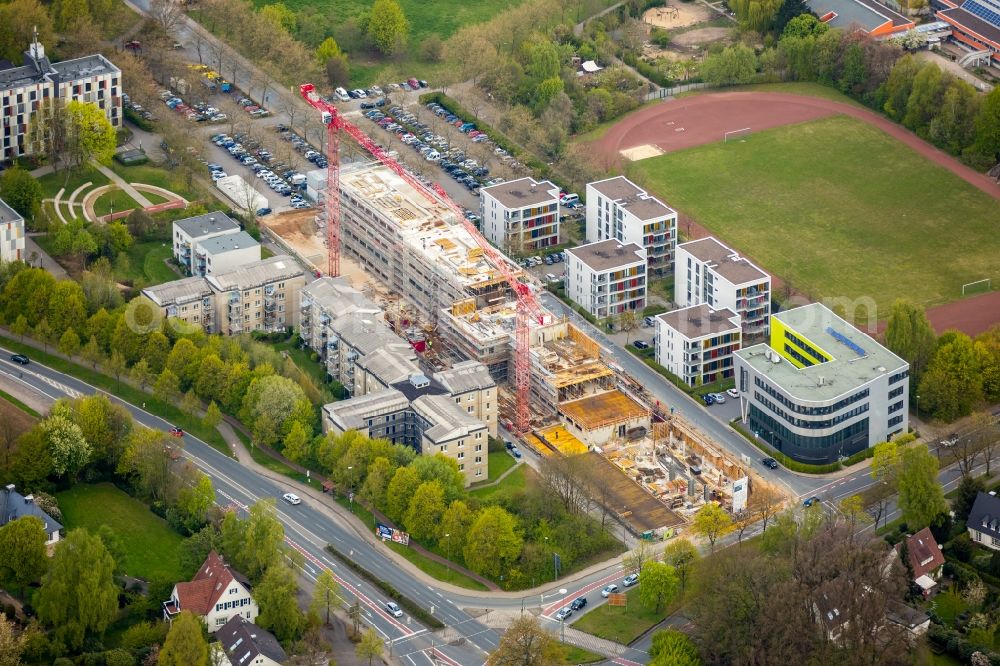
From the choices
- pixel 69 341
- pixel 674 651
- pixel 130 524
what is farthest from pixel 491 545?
pixel 69 341

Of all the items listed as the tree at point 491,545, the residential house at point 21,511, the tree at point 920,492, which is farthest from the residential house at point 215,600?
the tree at point 920,492

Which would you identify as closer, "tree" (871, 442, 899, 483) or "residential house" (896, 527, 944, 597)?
"residential house" (896, 527, 944, 597)

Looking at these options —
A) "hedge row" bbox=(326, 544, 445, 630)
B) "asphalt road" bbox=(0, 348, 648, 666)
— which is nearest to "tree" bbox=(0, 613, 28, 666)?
"asphalt road" bbox=(0, 348, 648, 666)

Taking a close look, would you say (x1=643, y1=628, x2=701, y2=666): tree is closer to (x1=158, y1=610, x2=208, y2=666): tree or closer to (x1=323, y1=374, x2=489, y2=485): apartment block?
(x1=323, y1=374, x2=489, y2=485): apartment block

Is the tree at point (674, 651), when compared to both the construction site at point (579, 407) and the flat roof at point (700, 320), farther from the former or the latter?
the flat roof at point (700, 320)

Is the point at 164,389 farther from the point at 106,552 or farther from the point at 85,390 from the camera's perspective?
the point at 106,552

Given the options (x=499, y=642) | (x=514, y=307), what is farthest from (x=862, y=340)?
(x=499, y=642)

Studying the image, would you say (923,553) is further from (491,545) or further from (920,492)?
(491,545)
